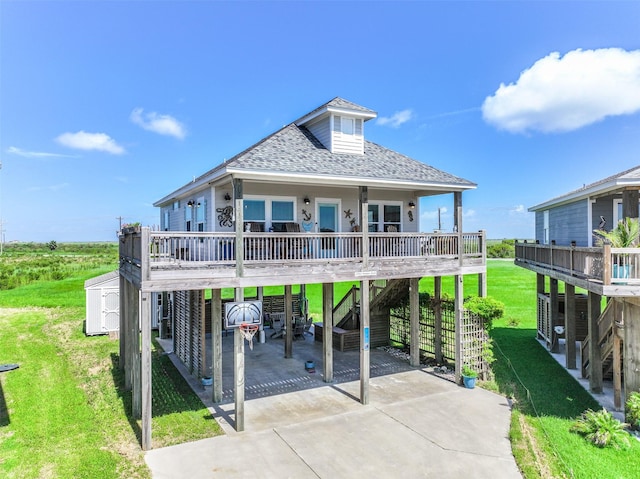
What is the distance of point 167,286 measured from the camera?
8.66 meters

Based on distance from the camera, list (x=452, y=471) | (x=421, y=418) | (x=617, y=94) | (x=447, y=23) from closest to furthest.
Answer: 1. (x=452, y=471)
2. (x=421, y=418)
3. (x=447, y=23)
4. (x=617, y=94)

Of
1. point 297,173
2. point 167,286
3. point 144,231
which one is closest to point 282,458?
point 167,286

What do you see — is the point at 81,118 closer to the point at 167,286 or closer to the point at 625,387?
the point at 167,286

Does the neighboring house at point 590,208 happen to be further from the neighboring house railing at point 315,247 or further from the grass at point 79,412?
the grass at point 79,412

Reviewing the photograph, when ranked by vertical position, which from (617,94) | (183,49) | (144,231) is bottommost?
(144,231)

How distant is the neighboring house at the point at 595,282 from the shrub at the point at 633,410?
48 centimetres

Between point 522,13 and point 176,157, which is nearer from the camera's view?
point 522,13

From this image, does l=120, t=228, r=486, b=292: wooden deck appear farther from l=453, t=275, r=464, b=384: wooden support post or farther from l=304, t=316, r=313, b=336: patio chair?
l=304, t=316, r=313, b=336: patio chair

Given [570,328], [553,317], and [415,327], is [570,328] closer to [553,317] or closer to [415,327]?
[553,317]

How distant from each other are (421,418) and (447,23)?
59.2 feet

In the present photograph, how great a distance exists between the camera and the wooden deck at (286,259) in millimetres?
8914

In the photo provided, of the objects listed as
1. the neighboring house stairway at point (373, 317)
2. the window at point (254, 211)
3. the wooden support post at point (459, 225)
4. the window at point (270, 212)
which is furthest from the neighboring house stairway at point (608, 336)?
the window at point (254, 211)

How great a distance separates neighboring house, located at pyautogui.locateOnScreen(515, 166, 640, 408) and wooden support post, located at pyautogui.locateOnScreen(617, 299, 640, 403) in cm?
2

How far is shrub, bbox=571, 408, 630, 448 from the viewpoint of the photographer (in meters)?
8.66
